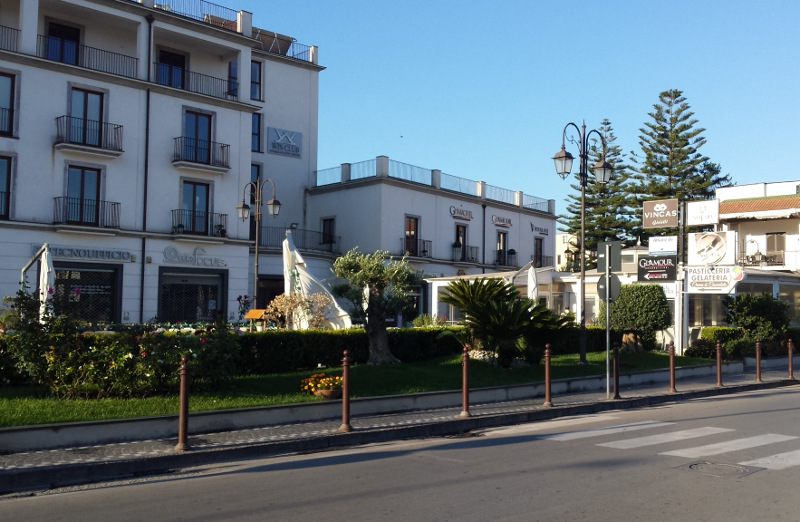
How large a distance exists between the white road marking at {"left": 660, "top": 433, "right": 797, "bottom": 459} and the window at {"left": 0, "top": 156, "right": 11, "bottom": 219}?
25.5 meters

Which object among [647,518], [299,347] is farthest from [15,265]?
[647,518]

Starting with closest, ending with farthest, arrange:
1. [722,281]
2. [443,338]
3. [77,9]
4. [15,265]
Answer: [443,338] → [722,281] → [15,265] → [77,9]

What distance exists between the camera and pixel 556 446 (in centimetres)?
1006

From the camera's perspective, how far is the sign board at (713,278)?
2288 centimetres

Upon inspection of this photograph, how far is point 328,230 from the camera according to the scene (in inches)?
1655

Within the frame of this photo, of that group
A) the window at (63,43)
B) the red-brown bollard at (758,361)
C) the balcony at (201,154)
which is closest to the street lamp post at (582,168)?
the red-brown bollard at (758,361)

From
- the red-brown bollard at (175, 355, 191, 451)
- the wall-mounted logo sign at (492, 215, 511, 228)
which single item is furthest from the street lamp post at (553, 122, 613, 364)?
the wall-mounted logo sign at (492, 215, 511, 228)

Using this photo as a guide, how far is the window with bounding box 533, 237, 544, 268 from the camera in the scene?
166 feet

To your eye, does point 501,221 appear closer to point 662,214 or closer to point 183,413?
point 662,214

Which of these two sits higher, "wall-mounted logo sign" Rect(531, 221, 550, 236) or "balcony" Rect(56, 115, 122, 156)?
"balcony" Rect(56, 115, 122, 156)

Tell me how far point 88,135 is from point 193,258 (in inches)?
255

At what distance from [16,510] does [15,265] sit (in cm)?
2292

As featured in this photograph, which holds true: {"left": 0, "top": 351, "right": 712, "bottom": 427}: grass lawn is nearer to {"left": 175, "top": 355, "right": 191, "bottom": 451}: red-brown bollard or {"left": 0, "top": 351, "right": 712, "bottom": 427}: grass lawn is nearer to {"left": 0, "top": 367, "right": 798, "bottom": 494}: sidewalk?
{"left": 0, "top": 367, "right": 798, "bottom": 494}: sidewalk

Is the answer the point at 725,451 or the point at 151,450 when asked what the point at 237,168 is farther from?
the point at 725,451
